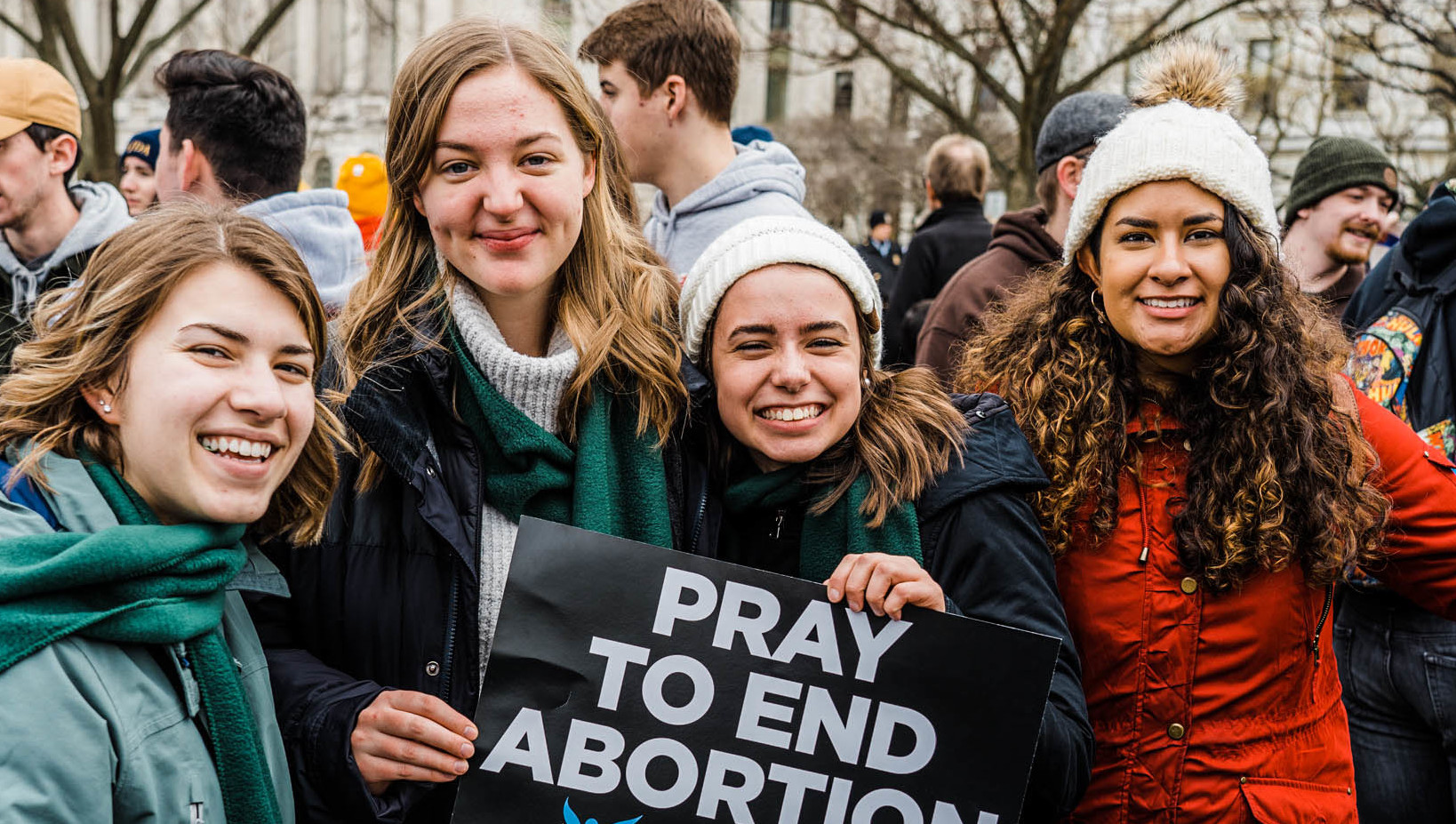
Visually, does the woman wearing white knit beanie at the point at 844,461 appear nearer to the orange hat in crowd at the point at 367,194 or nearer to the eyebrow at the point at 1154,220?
the eyebrow at the point at 1154,220

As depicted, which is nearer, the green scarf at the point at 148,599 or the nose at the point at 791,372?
the green scarf at the point at 148,599

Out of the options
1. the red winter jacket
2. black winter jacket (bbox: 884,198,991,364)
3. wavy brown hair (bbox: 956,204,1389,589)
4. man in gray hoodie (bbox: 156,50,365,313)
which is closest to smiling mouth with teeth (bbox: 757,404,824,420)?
wavy brown hair (bbox: 956,204,1389,589)

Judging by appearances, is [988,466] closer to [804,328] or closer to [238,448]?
[804,328]

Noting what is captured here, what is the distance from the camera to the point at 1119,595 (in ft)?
8.29

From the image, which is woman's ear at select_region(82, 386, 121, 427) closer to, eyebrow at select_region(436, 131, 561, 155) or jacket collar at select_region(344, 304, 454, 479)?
jacket collar at select_region(344, 304, 454, 479)

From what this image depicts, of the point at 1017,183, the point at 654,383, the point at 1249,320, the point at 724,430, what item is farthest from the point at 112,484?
the point at 1017,183

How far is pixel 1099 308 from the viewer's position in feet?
9.14

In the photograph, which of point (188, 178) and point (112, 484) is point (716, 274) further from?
point (188, 178)

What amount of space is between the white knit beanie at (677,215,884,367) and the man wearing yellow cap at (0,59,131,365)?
2926mm

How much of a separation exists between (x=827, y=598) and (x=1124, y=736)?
0.78 m

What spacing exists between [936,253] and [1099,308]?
3755 mm

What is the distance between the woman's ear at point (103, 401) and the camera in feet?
6.64

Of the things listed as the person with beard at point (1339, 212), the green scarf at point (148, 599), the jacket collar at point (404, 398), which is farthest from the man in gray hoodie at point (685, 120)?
the person with beard at point (1339, 212)

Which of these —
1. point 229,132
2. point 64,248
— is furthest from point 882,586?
point 64,248
